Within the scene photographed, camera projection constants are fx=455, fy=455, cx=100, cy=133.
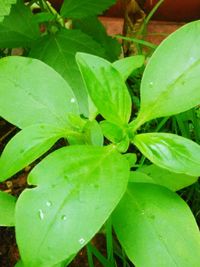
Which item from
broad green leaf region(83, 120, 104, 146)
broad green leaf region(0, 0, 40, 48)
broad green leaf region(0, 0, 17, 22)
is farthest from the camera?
broad green leaf region(0, 0, 40, 48)

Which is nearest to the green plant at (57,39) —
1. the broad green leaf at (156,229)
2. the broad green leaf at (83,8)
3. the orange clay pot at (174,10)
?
the broad green leaf at (83,8)

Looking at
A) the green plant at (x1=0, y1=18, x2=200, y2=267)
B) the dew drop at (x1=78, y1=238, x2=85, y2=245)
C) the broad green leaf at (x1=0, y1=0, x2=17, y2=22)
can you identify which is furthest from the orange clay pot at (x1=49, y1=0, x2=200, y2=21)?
the dew drop at (x1=78, y1=238, x2=85, y2=245)

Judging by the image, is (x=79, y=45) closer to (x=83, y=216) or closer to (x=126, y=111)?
(x=126, y=111)

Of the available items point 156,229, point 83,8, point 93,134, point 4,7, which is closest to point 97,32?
point 83,8

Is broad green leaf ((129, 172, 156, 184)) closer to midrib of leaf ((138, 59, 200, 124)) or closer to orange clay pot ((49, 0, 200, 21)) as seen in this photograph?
midrib of leaf ((138, 59, 200, 124))

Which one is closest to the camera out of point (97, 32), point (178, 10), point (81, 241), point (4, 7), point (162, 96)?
point (81, 241)

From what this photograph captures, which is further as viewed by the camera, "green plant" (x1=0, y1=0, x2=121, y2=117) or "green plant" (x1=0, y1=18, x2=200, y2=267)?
"green plant" (x1=0, y1=0, x2=121, y2=117)

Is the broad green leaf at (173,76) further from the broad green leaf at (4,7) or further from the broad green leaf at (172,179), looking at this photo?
the broad green leaf at (4,7)

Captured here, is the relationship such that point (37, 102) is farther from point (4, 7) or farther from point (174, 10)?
point (174, 10)
